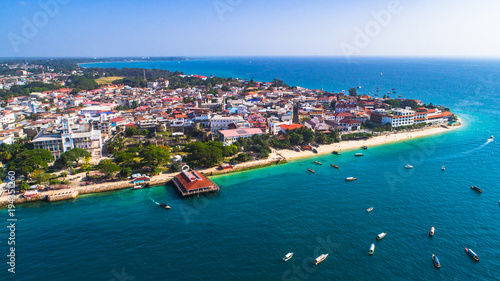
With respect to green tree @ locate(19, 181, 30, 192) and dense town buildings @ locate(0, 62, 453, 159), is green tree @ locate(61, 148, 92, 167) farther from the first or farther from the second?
green tree @ locate(19, 181, 30, 192)

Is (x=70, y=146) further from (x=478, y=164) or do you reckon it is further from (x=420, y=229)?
(x=478, y=164)

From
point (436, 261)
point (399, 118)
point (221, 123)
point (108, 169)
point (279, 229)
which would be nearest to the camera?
point (436, 261)

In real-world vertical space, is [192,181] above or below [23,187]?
above

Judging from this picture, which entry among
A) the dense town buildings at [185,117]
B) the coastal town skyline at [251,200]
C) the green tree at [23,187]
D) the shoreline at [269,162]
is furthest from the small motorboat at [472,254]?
the green tree at [23,187]

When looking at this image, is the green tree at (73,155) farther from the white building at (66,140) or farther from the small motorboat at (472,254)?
the small motorboat at (472,254)

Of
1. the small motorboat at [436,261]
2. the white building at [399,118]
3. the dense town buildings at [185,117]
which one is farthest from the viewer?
the white building at [399,118]

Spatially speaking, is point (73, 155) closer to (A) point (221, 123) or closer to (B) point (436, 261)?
(A) point (221, 123)

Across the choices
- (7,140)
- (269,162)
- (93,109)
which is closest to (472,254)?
(269,162)
